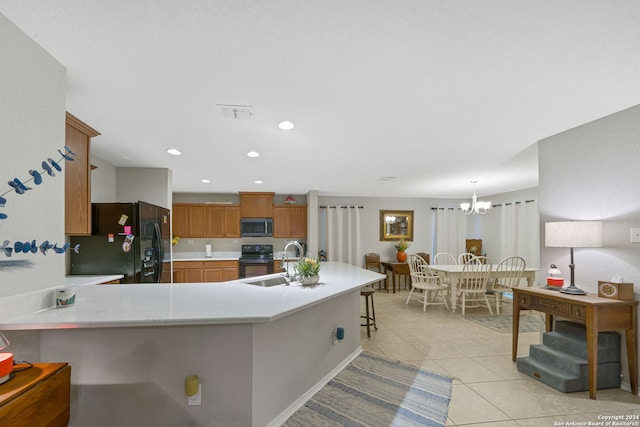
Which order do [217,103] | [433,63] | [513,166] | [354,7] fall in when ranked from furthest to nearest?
[513,166], [217,103], [433,63], [354,7]

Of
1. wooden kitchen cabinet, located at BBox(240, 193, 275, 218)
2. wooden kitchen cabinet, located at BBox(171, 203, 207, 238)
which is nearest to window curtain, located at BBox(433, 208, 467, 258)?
wooden kitchen cabinet, located at BBox(240, 193, 275, 218)

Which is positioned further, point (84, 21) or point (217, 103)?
point (217, 103)

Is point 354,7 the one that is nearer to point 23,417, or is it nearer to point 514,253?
point 23,417

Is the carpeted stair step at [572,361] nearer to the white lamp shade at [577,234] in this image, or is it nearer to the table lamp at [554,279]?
the table lamp at [554,279]

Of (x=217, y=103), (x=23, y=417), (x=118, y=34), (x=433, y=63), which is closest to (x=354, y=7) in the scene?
(x=433, y=63)

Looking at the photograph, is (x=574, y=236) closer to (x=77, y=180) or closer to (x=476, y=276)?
(x=476, y=276)

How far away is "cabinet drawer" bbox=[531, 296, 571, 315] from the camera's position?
245 centimetres

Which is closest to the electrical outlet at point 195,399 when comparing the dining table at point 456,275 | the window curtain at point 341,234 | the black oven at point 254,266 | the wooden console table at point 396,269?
the dining table at point 456,275

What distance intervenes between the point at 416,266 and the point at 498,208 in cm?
274

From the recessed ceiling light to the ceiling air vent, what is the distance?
29cm

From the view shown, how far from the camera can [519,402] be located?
226 centimetres

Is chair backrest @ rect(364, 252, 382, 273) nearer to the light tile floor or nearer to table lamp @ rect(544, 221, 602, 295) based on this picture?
the light tile floor

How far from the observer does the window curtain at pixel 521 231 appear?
19.0 ft

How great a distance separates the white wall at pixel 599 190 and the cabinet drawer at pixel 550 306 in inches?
15.9
